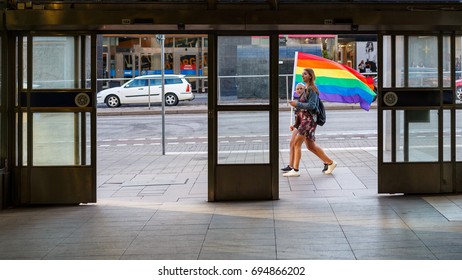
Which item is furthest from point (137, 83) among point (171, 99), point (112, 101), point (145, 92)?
point (171, 99)

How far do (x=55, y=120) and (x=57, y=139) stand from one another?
240 millimetres

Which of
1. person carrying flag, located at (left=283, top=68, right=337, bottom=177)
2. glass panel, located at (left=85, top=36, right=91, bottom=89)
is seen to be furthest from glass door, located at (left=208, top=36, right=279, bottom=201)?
person carrying flag, located at (left=283, top=68, right=337, bottom=177)

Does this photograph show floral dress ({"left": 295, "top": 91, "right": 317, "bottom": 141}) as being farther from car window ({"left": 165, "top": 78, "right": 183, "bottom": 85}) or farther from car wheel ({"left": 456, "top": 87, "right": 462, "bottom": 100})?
car window ({"left": 165, "top": 78, "right": 183, "bottom": 85})

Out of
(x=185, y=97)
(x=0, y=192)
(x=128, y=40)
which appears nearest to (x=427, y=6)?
(x=0, y=192)

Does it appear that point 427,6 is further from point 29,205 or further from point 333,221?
point 29,205

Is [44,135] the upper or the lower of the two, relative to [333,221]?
upper

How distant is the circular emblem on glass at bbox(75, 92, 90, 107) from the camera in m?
8.66

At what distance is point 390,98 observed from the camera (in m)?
8.91

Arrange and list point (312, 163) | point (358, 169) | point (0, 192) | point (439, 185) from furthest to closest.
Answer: point (312, 163), point (358, 169), point (439, 185), point (0, 192)

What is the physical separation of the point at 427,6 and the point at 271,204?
3.08m

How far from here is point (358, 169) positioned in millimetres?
11695

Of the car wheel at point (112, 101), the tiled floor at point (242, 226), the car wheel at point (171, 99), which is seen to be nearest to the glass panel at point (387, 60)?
the tiled floor at point (242, 226)

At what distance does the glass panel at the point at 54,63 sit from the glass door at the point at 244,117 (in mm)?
1751

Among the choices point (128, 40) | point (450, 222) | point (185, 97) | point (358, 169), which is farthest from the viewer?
point (128, 40)
